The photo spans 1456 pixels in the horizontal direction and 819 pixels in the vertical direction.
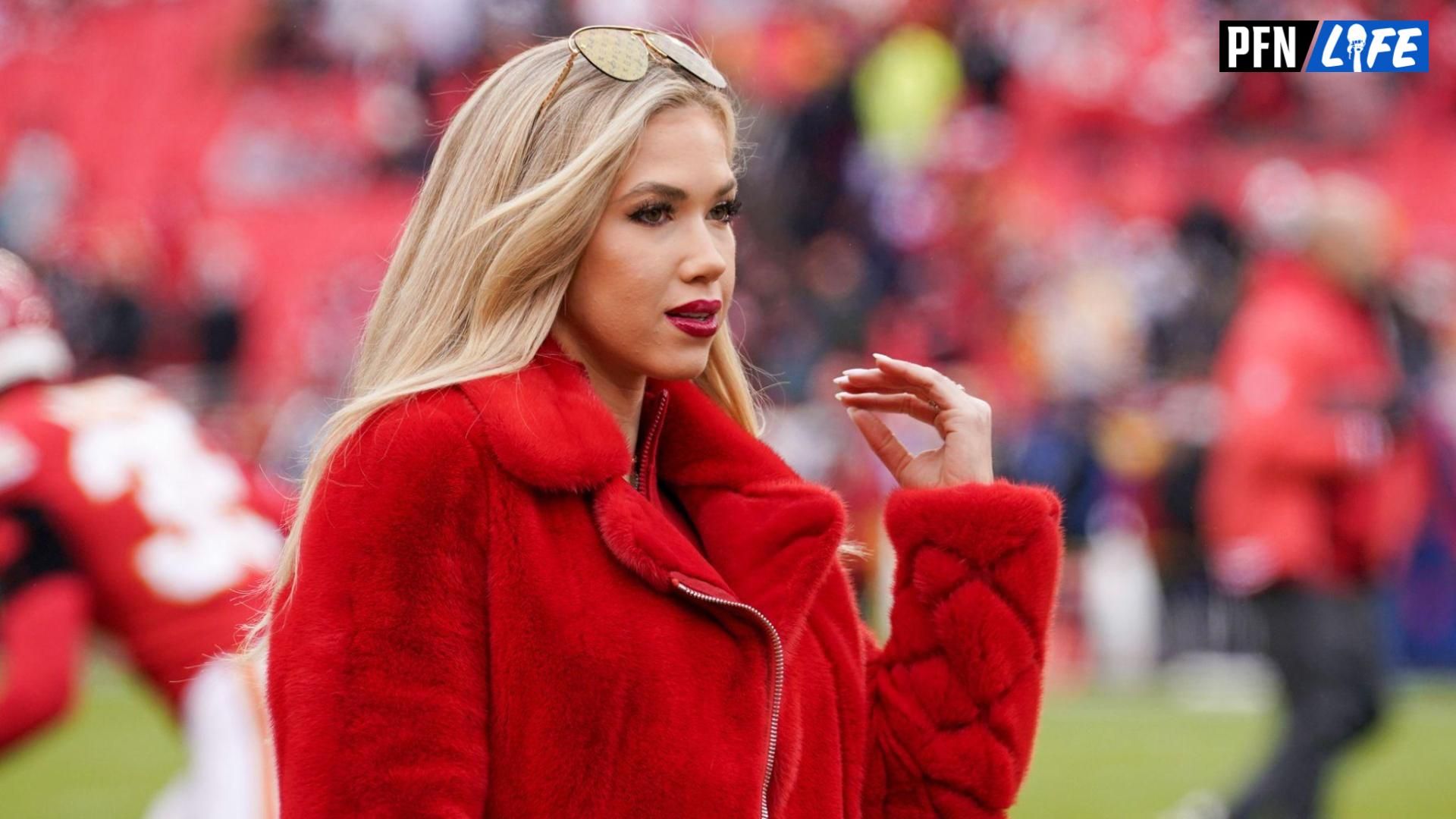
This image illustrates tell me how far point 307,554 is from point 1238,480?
546 centimetres

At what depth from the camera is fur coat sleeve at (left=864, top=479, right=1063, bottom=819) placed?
98.4 inches

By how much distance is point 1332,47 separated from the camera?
12.4m

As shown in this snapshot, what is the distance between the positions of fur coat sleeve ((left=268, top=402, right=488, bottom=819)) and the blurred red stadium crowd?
9706 millimetres

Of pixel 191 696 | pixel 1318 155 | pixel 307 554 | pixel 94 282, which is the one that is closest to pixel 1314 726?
pixel 191 696

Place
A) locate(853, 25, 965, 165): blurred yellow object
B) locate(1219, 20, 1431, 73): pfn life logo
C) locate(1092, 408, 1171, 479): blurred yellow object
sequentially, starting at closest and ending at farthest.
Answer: locate(1219, 20, 1431, 73): pfn life logo
locate(1092, 408, 1171, 479): blurred yellow object
locate(853, 25, 965, 165): blurred yellow object

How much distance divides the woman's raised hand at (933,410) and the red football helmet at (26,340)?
3043mm

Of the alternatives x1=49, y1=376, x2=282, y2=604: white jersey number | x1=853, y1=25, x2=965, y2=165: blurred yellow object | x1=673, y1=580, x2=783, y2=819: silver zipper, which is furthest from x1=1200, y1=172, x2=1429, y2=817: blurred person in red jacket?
x1=853, y1=25, x2=965, y2=165: blurred yellow object

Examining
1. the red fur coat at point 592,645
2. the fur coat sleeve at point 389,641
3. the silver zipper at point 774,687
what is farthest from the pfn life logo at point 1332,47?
the fur coat sleeve at point 389,641

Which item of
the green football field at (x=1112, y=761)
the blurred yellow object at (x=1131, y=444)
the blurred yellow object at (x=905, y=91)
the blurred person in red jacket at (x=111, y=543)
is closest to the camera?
the blurred person in red jacket at (x=111, y=543)

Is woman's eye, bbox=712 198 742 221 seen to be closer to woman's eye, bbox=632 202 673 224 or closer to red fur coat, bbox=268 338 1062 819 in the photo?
woman's eye, bbox=632 202 673 224

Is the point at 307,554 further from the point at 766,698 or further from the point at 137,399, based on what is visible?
the point at 137,399

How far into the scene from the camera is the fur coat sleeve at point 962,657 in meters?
2.50

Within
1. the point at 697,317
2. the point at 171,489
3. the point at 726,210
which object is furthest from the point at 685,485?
the point at 171,489

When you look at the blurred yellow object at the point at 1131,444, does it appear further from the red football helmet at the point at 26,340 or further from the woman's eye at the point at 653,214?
the woman's eye at the point at 653,214
